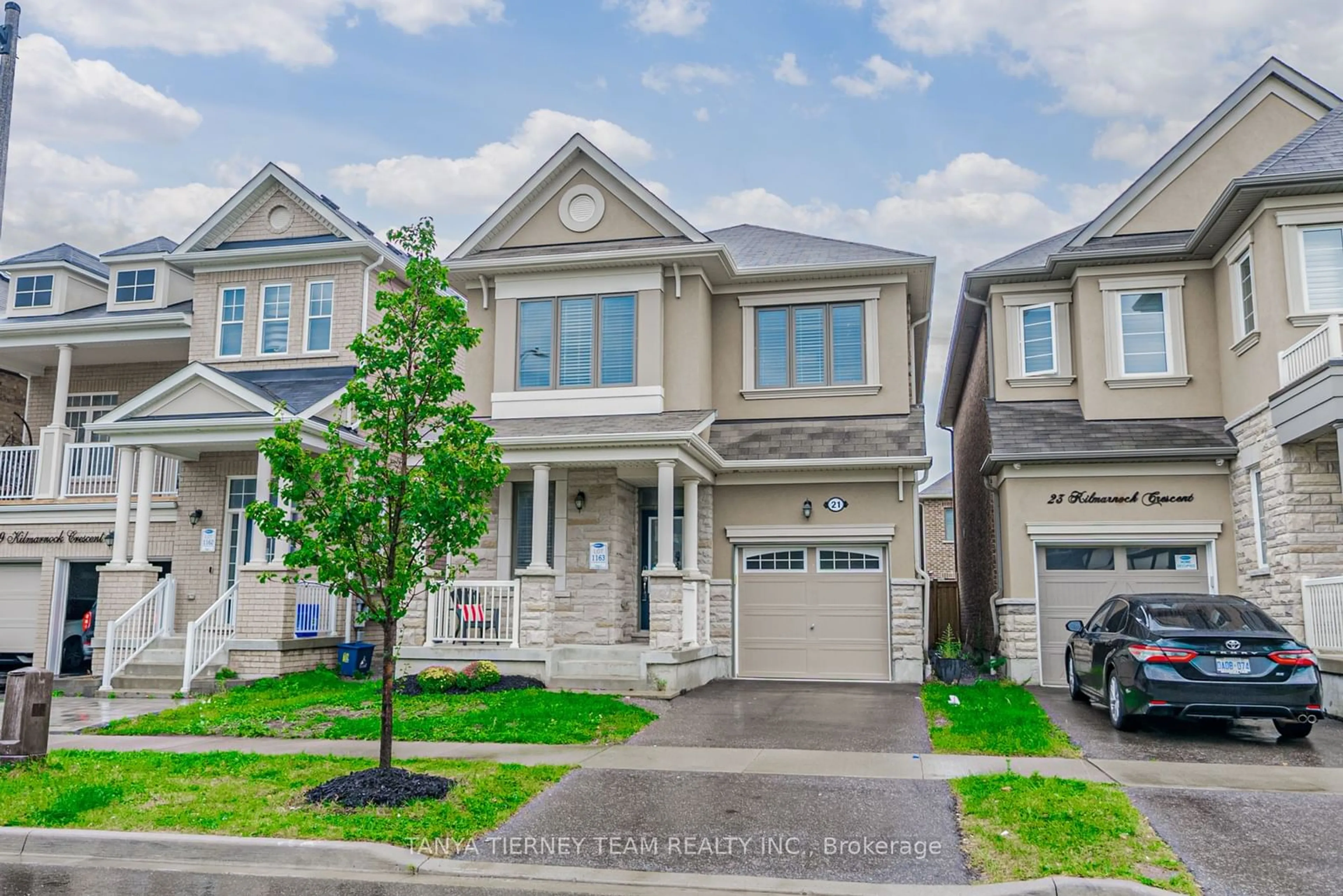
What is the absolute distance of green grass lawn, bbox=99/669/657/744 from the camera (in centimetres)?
1151

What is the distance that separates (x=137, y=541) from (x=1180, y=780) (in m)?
16.1

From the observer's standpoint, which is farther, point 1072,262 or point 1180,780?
point 1072,262

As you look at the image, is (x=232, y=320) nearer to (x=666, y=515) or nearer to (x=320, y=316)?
(x=320, y=316)

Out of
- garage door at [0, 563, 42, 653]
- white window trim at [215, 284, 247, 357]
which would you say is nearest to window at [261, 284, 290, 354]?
white window trim at [215, 284, 247, 357]

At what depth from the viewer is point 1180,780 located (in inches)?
345

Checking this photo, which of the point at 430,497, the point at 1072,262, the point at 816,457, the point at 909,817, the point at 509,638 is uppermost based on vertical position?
the point at 1072,262

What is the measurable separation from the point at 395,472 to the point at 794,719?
6.43m

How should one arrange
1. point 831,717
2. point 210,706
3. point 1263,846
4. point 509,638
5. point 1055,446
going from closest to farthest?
point 1263,846 → point 831,717 → point 210,706 → point 509,638 → point 1055,446

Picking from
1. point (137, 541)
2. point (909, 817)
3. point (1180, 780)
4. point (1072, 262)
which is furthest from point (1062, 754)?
point (137, 541)

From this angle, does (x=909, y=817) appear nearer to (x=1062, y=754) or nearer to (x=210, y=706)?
(x=1062, y=754)

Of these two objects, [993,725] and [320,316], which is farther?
[320,316]

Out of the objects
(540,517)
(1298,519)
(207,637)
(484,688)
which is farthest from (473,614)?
(1298,519)

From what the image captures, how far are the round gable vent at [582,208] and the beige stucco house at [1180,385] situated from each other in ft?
22.1

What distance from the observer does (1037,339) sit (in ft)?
61.0
